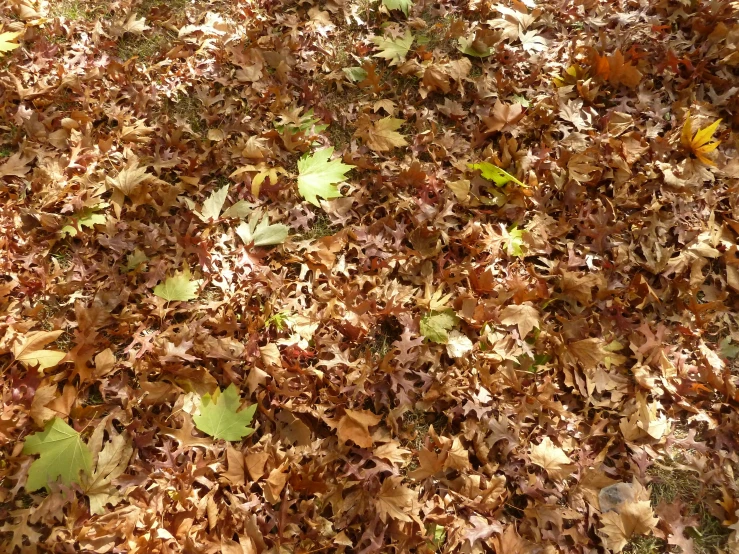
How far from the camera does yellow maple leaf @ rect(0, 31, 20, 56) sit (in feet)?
10.4

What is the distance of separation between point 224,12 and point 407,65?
139cm

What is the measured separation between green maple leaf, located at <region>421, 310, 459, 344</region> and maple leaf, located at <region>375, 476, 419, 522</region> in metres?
0.74

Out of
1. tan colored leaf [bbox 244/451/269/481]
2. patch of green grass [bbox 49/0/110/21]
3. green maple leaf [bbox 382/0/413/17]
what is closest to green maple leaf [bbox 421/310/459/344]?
tan colored leaf [bbox 244/451/269/481]

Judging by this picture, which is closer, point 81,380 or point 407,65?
point 81,380

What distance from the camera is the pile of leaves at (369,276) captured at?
7.39ft

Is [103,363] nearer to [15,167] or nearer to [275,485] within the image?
[275,485]

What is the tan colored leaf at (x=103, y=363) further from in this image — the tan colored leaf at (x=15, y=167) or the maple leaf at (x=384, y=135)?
the maple leaf at (x=384, y=135)

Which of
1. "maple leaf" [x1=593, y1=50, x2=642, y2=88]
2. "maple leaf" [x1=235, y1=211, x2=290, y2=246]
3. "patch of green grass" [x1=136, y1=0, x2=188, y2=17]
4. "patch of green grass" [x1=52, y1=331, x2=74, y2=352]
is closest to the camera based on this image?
"patch of green grass" [x1=52, y1=331, x2=74, y2=352]

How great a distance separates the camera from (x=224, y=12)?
353 centimetres

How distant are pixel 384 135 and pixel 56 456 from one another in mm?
2448

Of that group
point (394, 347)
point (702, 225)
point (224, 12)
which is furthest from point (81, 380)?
point (702, 225)

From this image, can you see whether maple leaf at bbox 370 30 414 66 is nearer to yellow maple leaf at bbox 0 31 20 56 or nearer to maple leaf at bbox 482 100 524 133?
maple leaf at bbox 482 100 524 133

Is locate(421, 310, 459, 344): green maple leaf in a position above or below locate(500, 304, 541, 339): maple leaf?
below

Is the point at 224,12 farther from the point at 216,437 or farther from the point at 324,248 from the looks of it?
the point at 216,437
